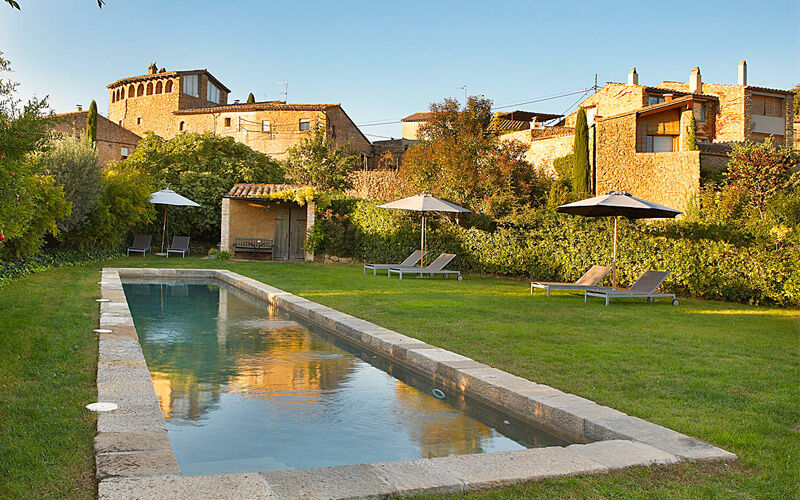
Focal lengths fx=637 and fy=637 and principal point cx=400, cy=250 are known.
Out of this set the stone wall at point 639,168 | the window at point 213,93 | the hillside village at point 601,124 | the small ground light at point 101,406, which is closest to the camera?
the small ground light at point 101,406

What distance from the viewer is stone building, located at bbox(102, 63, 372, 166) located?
43.7m

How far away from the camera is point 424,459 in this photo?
3.26m

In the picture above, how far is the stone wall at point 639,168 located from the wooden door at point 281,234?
1789 cm

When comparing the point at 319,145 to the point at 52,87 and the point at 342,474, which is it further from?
the point at 342,474

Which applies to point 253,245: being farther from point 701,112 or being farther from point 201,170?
point 701,112

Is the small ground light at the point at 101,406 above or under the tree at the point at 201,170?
under

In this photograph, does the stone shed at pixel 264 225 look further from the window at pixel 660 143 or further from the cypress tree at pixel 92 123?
the window at pixel 660 143

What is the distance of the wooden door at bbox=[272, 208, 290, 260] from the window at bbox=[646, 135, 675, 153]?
2247 cm

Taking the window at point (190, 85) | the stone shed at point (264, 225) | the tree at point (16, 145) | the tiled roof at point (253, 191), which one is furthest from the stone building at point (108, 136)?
the tree at point (16, 145)

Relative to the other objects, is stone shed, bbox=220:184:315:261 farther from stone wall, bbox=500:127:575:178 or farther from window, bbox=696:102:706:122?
window, bbox=696:102:706:122

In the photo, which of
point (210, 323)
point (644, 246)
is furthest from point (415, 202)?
point (210, 323)

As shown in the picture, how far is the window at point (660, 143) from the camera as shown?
35.9 metres

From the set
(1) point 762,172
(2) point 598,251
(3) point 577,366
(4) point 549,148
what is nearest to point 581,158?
(4) point 549,148

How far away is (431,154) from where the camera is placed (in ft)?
61.6
